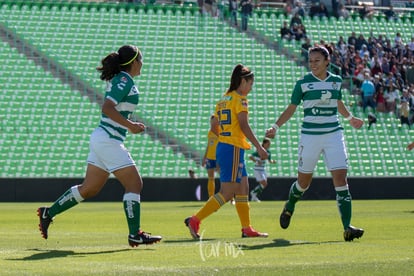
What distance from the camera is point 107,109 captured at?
38.7 feet

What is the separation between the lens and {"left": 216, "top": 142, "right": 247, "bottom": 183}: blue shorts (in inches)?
546

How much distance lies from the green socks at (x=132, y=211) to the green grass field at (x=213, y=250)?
25cm

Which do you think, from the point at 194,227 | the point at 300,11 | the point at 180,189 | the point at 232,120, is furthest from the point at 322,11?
the point at 194,227

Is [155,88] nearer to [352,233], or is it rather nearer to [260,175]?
[260,175]

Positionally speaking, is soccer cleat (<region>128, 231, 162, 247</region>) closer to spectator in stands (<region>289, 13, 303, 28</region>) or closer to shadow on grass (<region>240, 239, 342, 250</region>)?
shadow on grass (<region>240, 239, 342, 250</region>)

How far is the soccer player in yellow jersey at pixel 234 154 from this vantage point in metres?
13.9

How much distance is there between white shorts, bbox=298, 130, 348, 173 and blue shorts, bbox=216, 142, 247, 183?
0.80 m

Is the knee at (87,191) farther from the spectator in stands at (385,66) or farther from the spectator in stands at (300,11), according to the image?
the spectator in stands at (300,11)

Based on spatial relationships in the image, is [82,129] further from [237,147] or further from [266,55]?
[237,147]

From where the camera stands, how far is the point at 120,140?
12039 millimetres

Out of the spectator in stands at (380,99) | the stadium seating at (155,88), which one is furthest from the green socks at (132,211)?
the spectator in stands at (380,99)

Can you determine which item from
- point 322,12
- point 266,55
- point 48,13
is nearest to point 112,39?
point 48,13

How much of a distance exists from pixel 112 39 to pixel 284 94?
7.26 meters

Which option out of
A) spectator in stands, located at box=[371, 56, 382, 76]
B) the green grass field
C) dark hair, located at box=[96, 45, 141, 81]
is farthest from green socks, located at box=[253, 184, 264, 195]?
dark hair, located at box=[96, 45, 141, 81]
